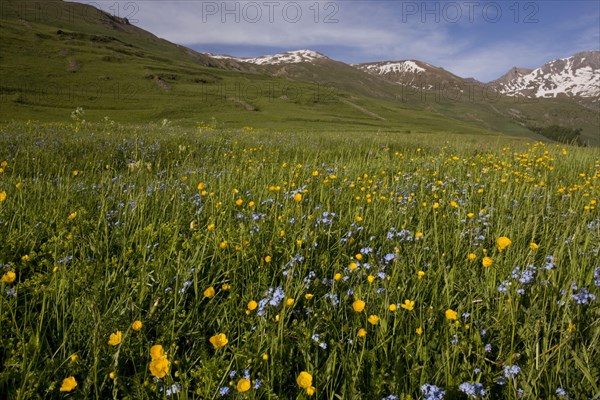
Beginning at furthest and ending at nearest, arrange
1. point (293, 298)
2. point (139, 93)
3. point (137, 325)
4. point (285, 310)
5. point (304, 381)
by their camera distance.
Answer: point (139, 93) < point (293, 298) < point (285, 310) < point (137, 325) < point (304, 381)

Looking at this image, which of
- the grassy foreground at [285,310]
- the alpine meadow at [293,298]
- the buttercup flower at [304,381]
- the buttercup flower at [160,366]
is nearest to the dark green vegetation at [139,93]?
the alpine meadow at [293,298]

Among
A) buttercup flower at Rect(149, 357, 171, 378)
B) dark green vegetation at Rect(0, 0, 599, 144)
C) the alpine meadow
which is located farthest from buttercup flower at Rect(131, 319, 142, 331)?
dark green vegetation at Rect(0, 0, 599, 144)

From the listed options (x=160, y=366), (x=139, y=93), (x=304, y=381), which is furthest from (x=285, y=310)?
(x=139, y=93)

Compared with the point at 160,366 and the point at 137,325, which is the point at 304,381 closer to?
the point at 160,366

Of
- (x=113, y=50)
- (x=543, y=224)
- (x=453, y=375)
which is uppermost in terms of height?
(x=113, y=50)

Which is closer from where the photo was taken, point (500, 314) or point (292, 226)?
point (500, 314)

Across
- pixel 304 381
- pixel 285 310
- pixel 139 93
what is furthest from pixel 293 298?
pixel 139 93

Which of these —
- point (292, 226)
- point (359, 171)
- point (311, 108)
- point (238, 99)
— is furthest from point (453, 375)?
point (311, 108)

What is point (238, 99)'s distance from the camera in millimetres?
70625

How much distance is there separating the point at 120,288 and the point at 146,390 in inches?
31.4

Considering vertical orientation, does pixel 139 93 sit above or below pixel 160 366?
above

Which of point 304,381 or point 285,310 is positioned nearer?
point 304,381

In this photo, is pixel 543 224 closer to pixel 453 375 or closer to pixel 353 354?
pixel 453 375

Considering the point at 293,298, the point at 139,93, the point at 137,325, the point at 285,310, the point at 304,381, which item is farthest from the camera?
the point at 139,93
